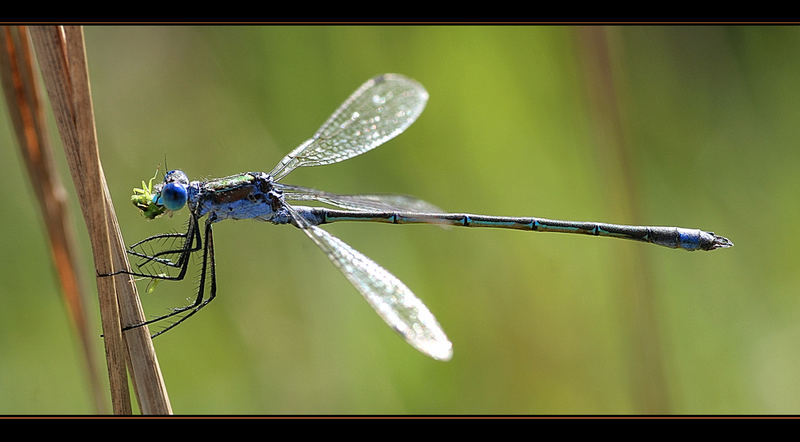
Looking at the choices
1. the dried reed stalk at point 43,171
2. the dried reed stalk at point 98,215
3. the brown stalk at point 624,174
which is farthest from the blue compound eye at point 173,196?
the brown stalk at point 624,174

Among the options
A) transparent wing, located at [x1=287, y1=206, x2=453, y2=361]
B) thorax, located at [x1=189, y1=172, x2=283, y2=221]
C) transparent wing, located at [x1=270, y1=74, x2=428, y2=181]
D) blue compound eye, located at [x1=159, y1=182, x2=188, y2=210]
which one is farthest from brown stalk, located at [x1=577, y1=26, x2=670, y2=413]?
blue compound eye, located at [x1=159, y1=182, x2=188, y2=210]

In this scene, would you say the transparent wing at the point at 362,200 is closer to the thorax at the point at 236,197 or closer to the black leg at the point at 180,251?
the thorax at the point at 236,197

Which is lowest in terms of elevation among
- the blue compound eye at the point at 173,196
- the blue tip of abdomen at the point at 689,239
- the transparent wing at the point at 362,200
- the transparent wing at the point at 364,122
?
the blue tip of abdomen at the point at 689,239

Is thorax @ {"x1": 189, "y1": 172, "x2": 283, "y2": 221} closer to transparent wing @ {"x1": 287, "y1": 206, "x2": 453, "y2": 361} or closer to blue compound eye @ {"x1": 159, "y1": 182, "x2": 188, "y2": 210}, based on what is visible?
blue compound eye @ {"x1": 159, "y1": 182, "x2": 188, "y2": 210}

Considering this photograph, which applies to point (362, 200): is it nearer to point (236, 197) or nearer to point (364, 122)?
point (364, 122)

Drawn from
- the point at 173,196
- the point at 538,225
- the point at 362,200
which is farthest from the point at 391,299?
the point at 538,225

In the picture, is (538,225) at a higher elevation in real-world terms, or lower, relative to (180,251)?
lower
